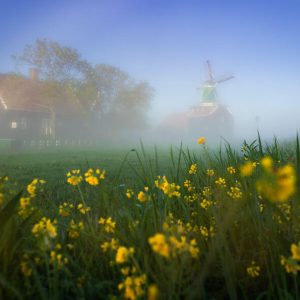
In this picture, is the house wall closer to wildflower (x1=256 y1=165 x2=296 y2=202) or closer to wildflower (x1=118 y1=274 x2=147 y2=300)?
wildflower (x1=118 y1=274 x2=147 y2=300)

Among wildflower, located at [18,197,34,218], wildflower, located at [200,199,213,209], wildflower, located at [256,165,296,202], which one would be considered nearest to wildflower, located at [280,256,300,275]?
wildflower, located at [256,165,296,202]

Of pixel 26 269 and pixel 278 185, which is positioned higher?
pixel 278 185

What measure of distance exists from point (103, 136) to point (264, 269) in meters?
48.4

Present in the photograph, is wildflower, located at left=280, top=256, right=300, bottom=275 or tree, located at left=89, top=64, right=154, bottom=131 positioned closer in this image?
wildflower, located at left=280, top=256, right=300, bottom=275

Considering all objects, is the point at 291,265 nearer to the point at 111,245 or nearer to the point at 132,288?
the point at 132,288

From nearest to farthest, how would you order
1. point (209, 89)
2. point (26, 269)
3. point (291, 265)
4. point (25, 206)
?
point (291, 265), point (26, 269), point (25, 206), point (209, 89)

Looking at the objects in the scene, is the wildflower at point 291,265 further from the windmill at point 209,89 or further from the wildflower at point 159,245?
the windmill at point 209,89

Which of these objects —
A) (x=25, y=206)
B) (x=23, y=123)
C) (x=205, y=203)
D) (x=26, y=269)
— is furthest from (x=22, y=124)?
(x=26, y=269)

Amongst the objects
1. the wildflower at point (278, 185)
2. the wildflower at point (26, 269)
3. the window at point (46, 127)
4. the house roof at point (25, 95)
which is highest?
the house roof at point (25, 95)

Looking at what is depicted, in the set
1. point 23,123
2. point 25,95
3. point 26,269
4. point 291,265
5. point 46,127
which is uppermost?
point 25,95

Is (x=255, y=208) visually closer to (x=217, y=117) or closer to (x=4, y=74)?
(x=4, y=74)

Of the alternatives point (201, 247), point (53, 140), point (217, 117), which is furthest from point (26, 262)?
point (217, 117)

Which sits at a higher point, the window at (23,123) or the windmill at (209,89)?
the windmill at (209,89)

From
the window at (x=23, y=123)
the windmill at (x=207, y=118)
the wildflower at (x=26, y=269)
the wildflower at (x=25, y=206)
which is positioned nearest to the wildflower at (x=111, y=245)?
the wildflower at (x=26, y=269)
